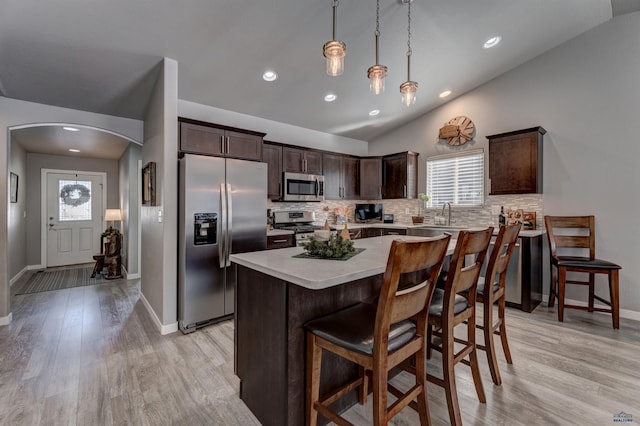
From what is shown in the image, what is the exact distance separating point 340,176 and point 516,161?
8.73 ft

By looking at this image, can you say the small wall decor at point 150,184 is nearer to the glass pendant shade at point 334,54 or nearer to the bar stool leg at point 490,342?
the glass pendant shade at point 334,54

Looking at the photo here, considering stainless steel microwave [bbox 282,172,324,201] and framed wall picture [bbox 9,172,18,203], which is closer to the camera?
stainless steel microwave [bbox 282,172,324,201]

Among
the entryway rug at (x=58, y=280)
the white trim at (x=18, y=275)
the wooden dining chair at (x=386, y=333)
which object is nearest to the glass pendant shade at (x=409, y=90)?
the wooden dining chair at (x=386, y=333)

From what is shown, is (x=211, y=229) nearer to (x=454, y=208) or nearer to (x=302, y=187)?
(x=302, y=187)

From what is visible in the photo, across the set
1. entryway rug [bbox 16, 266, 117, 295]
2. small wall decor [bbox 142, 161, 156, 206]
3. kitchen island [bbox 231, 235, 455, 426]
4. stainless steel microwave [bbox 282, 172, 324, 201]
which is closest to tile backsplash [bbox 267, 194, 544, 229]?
stainless steel microwave [bbox 282, 172, 324, 201]

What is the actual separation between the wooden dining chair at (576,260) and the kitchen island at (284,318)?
2686 mm

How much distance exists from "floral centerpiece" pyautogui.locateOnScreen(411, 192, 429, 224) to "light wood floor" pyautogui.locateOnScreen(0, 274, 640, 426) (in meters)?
2.10

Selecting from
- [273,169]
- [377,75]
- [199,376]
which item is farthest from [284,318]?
[273,169]

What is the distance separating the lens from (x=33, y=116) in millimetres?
3258

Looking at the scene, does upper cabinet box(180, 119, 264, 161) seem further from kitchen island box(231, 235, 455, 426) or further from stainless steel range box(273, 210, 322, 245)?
kitchen island box(231, 235, 455, 426)

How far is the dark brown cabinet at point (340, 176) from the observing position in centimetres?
510

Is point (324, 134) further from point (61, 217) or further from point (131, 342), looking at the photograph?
point (61, 217)

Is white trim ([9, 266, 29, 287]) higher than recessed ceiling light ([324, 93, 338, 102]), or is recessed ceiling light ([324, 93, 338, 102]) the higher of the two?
recessed ceiling light ([324, 93, 338, 102])

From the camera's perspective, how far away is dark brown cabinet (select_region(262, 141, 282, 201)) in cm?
438
